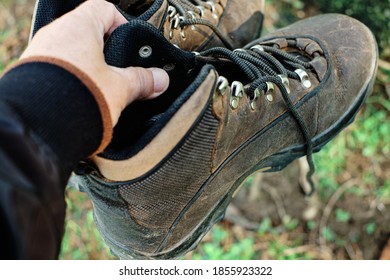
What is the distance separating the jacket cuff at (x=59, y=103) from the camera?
0.72 m

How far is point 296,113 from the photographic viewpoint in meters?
1.29

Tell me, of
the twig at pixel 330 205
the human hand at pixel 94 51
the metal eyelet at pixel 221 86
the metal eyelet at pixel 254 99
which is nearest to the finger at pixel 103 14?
the human hand at pixel 94 51

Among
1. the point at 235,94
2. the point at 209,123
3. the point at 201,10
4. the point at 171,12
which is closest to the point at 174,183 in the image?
the point at 209,123

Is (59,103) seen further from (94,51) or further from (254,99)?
(254,99)

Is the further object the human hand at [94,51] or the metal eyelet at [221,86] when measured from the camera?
the metal eyelet at [221,86]

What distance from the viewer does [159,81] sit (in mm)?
1012

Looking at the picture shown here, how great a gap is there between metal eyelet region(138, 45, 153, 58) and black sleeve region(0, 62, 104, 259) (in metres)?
0.25

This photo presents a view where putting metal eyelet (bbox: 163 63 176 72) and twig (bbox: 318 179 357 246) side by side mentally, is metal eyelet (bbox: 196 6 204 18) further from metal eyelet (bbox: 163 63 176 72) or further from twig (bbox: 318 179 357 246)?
twig (bbox: 318 179 357 246)

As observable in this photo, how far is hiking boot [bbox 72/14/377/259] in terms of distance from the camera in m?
0.97

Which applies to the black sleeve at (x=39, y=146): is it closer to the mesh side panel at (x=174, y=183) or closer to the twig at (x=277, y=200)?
the mesh side panel at (x=174, y=183)

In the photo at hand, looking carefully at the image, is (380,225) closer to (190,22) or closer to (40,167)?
(190,22)

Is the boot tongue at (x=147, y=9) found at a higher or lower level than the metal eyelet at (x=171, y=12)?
higher

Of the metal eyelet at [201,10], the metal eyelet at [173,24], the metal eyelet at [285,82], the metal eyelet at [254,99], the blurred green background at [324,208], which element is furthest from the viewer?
the blurred green background at [324,208]

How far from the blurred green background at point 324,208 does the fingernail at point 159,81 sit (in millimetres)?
897
